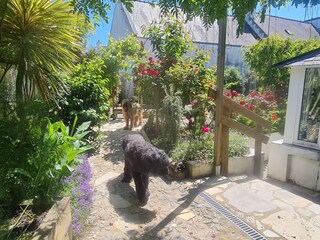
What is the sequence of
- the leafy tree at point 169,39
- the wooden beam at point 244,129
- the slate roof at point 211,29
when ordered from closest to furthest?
the wooden beam at point 244,129
the leafy tree at point 169,39
the slate roof at point 211,29

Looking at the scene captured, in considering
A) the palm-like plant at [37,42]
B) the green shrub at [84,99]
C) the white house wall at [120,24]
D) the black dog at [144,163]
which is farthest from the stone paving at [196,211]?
the white house wall at [120,24]

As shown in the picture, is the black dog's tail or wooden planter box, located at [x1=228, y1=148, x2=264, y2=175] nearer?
wooden planter box, located at [x1=228, y1=148, x2=264, y2=175]

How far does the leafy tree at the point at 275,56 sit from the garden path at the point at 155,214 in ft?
24.8

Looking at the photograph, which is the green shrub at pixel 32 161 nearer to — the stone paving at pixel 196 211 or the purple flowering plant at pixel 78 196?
the purple flowering plant at pixel 78 196

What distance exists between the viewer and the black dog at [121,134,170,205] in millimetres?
3037

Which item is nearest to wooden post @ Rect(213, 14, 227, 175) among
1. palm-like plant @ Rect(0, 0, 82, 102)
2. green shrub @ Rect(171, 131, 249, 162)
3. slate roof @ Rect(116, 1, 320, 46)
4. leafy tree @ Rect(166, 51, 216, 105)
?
green shrub @ Rect(171, 131, 249, 162)

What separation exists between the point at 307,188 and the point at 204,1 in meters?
3.91

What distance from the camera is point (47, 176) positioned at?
2320 mm

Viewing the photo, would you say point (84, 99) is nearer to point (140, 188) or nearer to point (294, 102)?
point (140, 188)

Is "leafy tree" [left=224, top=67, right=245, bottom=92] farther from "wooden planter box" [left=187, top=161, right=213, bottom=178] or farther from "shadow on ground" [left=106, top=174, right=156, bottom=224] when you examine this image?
"shadow on ground" [left=106, top=174, right=156, bottom=224]

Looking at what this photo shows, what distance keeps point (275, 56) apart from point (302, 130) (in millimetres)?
6896

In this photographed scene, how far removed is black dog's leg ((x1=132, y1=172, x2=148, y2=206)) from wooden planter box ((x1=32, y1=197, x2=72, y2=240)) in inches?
41.4

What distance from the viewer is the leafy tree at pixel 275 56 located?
1002cm

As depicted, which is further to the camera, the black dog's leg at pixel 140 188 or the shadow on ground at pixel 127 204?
the black dog's leg at pixel 140 188
